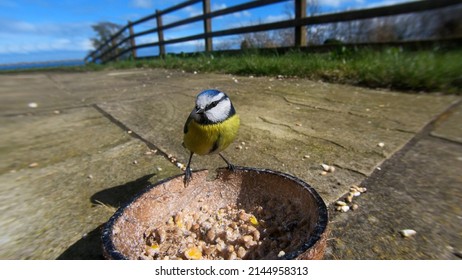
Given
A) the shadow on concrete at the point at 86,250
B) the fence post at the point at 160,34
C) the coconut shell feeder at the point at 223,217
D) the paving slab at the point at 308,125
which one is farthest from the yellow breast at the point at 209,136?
the fence post at the point at 160,34

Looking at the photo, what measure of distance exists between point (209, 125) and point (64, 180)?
933 millimetres

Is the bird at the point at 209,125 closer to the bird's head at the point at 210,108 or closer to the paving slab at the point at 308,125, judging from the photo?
the bird's head at the point at 210,108

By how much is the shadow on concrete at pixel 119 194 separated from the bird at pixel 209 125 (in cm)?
32

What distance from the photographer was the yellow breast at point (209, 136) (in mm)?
1614

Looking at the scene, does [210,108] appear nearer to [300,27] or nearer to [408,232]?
[408,232]

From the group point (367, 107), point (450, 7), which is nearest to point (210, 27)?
point (450, 7)

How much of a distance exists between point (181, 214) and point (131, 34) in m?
13.9

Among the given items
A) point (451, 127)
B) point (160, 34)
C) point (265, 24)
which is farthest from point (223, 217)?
point (160, 34)

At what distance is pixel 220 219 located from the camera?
4.62 ft

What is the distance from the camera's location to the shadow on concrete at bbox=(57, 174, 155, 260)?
118cm

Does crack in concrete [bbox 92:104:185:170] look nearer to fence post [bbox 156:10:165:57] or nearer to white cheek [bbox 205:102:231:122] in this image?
white cheek [bbox 205:102:231:122]

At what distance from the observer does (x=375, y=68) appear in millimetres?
3826

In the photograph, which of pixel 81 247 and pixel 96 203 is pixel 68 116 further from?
pixel 81 247

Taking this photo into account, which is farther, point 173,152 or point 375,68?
point 375,68
